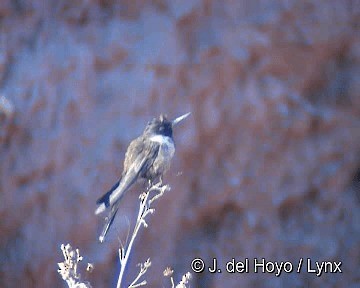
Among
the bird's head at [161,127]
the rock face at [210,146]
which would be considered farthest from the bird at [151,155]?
the rock face at [210,146]

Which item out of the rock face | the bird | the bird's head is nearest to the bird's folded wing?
the bird

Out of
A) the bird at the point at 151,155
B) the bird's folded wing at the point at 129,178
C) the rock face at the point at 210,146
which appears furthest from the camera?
the rock face at the point at 210,146

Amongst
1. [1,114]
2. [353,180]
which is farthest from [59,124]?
[353,180]

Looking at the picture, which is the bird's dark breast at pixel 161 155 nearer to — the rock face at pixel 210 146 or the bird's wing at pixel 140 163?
the bird's wing at pixel 140 163

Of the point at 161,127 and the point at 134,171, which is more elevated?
the point at 161,127

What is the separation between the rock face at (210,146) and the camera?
306cm

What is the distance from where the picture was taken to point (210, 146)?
3.09 m

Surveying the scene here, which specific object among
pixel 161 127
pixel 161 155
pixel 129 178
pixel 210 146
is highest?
pixel 210 146

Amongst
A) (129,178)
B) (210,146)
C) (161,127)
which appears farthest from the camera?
(210,146)

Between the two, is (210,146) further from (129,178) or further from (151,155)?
(129,178)

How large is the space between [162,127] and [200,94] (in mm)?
506

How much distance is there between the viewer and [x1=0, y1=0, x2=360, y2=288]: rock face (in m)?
3.06

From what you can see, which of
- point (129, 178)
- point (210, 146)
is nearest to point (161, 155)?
point (129, 178)

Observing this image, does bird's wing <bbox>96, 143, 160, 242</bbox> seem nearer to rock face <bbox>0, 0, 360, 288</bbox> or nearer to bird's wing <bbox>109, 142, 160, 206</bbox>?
bird's wing <bbox>109, 142, 160, 206</bbox>
